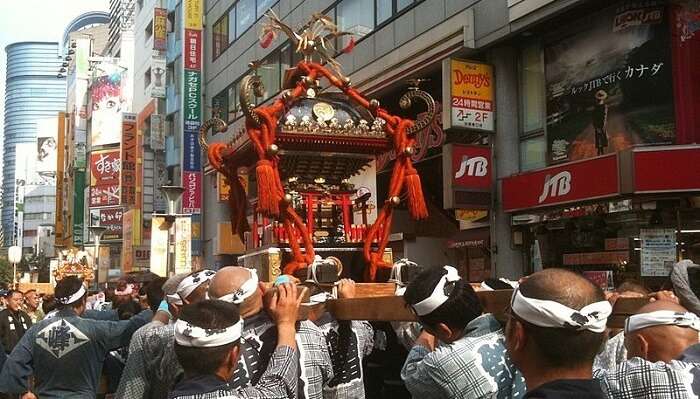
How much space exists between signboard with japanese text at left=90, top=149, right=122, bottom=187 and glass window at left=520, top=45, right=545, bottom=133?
3590 centimetres

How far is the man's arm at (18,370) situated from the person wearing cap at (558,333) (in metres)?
4.06

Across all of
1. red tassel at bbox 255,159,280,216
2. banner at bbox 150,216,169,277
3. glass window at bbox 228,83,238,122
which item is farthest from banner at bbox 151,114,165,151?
red tassel at bbox 255,159,280,216

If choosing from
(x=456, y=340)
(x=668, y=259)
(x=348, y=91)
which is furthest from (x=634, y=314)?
(x=668, y=259)

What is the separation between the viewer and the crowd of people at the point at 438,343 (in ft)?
6.36

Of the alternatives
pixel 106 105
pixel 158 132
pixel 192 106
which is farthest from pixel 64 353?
pixel 106 105

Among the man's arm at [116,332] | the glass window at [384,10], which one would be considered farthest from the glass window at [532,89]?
the man's arm at [116,332]

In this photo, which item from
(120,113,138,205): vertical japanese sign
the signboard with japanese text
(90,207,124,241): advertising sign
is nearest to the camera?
(120,113,138,205): vertical japanese sign

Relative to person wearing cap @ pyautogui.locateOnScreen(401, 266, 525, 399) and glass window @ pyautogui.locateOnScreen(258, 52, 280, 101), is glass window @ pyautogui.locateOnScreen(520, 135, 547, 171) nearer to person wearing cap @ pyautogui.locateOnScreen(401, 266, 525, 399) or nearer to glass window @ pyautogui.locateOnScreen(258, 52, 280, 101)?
glass window @ pyautogui.locateOnScreen(258, 52, 280, 101)

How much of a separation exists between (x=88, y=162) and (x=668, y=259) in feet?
149

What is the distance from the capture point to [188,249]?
13.5m

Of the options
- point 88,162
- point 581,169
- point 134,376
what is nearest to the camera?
point 134,376

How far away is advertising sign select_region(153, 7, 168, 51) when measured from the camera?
34.6 m

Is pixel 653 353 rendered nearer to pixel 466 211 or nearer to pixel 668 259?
pixel 668 259

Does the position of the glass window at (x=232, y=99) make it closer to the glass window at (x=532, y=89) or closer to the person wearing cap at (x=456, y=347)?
the glass window at (x=532, y=89)
